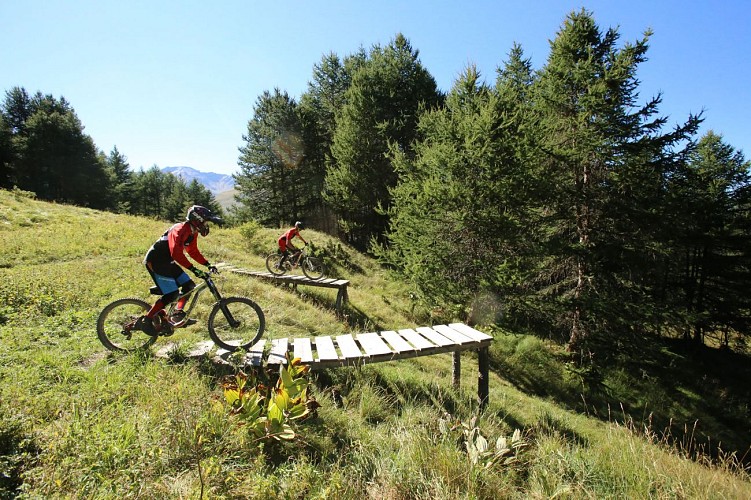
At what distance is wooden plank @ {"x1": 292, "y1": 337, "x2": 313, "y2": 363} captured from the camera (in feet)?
15.5

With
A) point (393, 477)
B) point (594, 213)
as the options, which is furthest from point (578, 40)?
point (393, 477)

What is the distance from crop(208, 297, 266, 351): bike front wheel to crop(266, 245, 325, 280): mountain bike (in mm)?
5954

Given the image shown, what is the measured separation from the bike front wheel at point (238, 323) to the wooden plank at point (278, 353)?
0.30 meters

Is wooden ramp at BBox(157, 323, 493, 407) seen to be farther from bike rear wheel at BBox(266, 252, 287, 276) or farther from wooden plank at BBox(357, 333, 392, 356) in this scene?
bike rear wheel at BBox(266, 252, 287, 276)

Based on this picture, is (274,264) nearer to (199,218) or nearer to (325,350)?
(199,218)

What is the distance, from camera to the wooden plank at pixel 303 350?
471 cm

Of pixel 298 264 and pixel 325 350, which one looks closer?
pixel 325 350

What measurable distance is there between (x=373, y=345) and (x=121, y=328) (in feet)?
14.0

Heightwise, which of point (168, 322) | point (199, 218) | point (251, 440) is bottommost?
point (251, 440)

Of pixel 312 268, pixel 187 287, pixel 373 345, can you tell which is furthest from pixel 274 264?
pixel 373 345

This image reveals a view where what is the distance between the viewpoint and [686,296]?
19.0 m

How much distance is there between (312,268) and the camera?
41.1 ft

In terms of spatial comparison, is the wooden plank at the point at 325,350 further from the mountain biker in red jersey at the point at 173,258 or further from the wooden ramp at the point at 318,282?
the wooden ramp at the point at 318,282

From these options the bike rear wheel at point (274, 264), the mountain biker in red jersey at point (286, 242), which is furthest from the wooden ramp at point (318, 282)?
the mountain biker in red jersey at point (286, 242)
